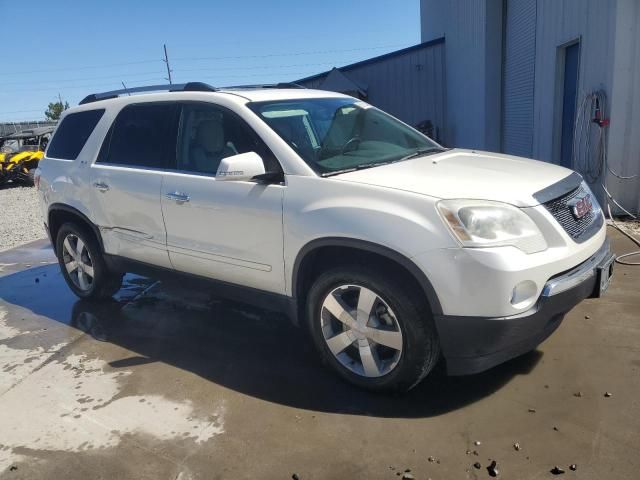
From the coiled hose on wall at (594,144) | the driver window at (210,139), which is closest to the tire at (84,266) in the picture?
the driver window at (210,139)

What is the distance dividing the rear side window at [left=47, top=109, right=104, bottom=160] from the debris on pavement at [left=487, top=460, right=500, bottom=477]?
411 centimetres

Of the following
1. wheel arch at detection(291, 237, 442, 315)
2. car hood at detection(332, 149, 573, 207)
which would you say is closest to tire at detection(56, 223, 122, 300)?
wheel arch at detection(291, 237, 442, 315)

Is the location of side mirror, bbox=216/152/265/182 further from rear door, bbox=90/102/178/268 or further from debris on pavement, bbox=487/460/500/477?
debris on pavement, bbox=487/460/500/477

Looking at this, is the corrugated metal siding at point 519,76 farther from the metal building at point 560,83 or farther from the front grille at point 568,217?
the front grille at point 568,217

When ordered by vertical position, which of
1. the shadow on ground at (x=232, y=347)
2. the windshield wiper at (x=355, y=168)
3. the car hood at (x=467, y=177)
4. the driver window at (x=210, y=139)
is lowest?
the shadow on ground at (x=232, y=347)

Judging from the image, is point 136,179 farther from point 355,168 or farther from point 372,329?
point 372,329

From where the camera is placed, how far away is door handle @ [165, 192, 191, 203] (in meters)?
3.80

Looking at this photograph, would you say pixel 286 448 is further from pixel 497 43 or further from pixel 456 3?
pixel 456 3

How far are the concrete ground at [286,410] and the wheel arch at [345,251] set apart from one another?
2.15 ft

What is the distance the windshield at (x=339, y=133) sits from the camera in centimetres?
346

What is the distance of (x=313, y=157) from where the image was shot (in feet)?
11.2

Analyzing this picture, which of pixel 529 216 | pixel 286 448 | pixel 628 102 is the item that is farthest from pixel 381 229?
pixel 628 102

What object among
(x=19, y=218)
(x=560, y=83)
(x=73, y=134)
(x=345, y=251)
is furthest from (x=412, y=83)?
(x=345, y=251)

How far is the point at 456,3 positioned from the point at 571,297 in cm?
1450
